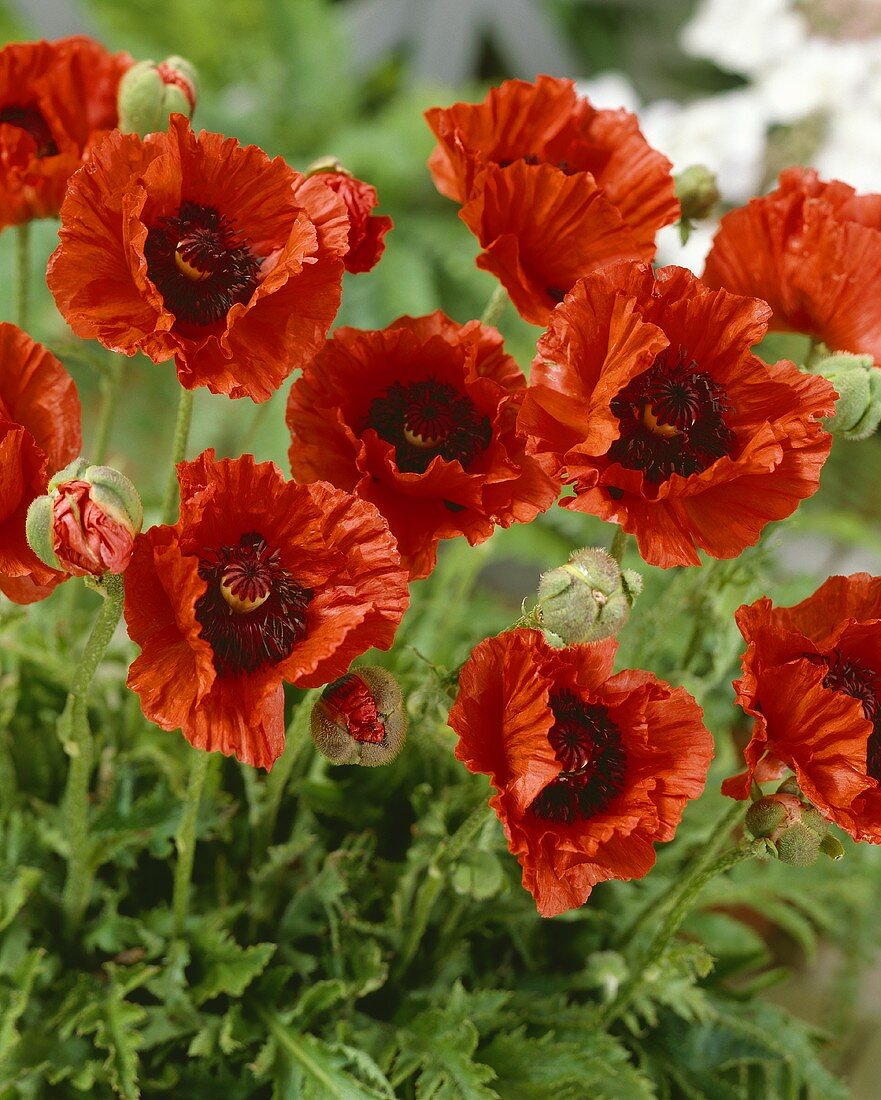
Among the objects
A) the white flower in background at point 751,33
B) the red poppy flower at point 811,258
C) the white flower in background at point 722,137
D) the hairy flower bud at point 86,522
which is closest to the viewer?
the hairy flower bud at point 86,522

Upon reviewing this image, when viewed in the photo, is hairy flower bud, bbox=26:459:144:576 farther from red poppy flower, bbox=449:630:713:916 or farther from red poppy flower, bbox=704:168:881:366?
red poppy flower, bbox=704:168:881:366

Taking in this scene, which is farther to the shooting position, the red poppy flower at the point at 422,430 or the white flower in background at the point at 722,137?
the white flower in background at the point at 722,137

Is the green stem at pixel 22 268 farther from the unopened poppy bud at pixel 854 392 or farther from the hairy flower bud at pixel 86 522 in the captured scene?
the unopened poppy bud at pixel 854 392

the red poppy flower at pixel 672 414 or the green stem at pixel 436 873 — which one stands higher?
the red poppy flower at pixel 672 414

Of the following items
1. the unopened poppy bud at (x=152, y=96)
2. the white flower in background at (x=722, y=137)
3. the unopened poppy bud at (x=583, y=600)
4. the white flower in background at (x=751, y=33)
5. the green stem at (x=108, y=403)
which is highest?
the unopened poppy bud at (x=152, y=96)

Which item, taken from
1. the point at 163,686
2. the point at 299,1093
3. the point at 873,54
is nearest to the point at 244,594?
the point at 163,686

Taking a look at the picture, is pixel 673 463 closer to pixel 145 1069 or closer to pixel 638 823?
pixel 638 823

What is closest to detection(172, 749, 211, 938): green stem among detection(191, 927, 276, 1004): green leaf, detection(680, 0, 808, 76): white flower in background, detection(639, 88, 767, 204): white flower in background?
detection(191, 927, 276, 1004): green leaf

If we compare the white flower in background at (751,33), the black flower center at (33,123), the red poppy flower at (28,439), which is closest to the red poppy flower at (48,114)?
the black flower center at (33,123)

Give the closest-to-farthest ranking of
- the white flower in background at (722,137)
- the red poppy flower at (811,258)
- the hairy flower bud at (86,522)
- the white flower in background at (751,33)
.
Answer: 1. the hairy flower bud at (86,522)
2. the red poppy flower at (811,258)
3. the white flower in background at (722,137)
4. the white flower in background at (751,33)
